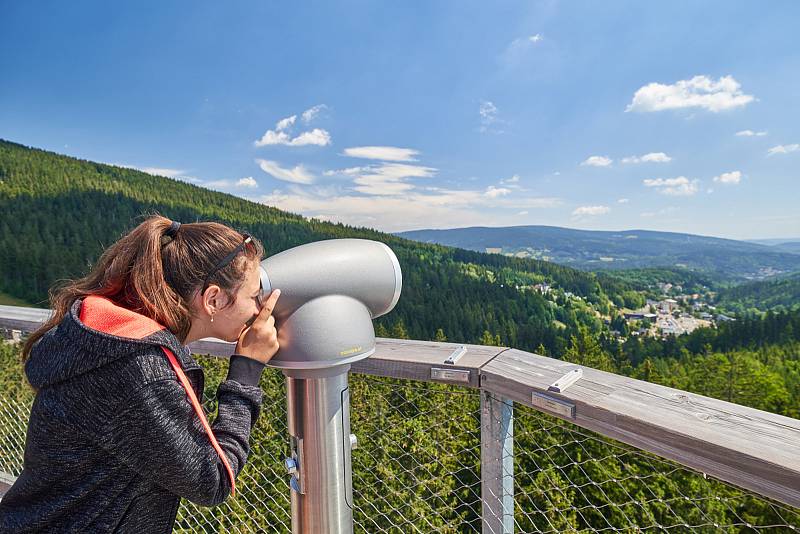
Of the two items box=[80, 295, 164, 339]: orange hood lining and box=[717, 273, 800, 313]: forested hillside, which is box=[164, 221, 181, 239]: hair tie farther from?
box=[717, 273, 800, 313]: forested hillside

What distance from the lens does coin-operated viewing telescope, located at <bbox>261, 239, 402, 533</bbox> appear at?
0.95m

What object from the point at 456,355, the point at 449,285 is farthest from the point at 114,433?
A: the point at 449,285

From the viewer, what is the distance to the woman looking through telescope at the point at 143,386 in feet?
2.63

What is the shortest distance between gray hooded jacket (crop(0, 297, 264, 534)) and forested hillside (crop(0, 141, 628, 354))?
39646 millimetres

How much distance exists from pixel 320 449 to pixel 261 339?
0.28m

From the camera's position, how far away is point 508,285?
220ft

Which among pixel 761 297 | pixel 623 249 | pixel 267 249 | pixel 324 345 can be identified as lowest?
pixel 761 297

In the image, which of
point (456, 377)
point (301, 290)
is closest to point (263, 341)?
point (301, 290)

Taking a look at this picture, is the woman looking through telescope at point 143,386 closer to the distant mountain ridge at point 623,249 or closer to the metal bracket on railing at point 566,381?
the metal bracket on railing at point 566,381

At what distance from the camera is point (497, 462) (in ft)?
3.48

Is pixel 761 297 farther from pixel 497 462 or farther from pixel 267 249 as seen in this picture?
pixel 497 462

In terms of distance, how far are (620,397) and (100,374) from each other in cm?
88

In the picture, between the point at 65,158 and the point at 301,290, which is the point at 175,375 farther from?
the point at 65,158

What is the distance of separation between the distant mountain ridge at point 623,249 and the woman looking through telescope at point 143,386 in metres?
147
